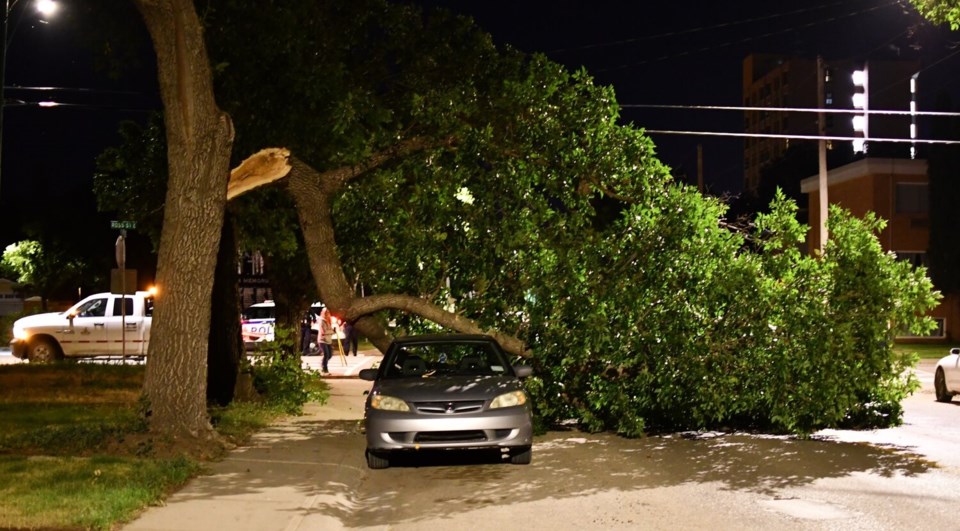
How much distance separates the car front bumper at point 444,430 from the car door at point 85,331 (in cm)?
2149

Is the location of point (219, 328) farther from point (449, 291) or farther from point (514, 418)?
point (514, 418)

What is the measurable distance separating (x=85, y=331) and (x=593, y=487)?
2368 cm

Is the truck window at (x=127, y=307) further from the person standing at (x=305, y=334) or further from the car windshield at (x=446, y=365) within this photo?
the car windshield at (x=446, y=365)

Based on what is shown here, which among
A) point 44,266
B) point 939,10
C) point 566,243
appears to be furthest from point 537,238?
point 44,266

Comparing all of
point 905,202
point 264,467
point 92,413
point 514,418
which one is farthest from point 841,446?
point 905,202

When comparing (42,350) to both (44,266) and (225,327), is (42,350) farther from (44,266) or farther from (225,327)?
(44,266)

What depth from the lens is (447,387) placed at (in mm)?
12344

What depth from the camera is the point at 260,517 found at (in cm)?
912

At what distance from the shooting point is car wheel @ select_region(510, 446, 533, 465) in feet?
40.8

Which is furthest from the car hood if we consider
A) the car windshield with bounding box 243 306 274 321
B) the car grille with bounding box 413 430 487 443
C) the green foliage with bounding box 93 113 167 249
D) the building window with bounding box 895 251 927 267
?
the building window with bounding box 895 251 927 267

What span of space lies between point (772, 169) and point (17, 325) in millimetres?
80082

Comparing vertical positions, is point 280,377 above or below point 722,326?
below

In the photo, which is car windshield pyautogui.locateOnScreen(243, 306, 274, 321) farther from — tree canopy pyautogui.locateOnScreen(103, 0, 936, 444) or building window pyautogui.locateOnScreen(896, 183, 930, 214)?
building window pyautogui.locateOnScreen(896, 183, 930, 214)

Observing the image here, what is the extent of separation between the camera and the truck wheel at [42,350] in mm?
31328
